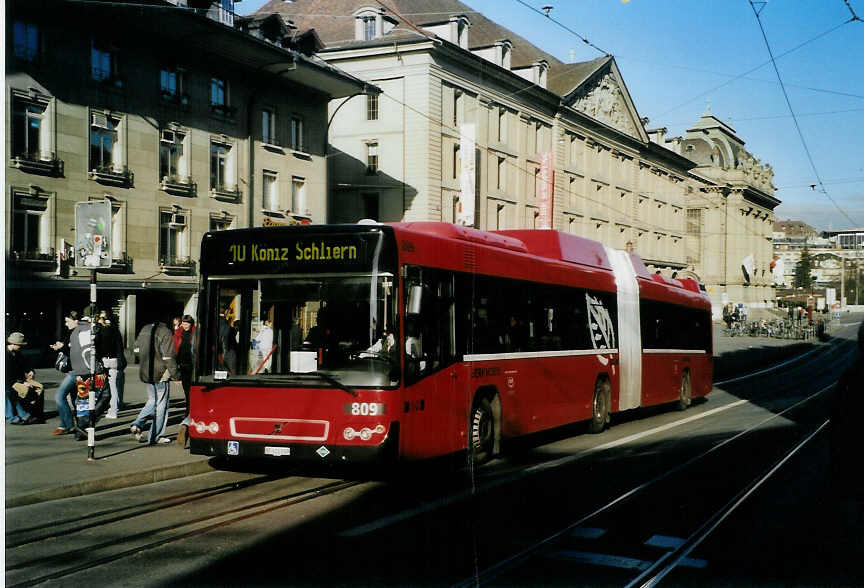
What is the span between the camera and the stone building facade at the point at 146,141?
20.7 m

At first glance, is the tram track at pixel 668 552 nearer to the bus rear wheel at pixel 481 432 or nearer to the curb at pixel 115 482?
the bus rear wheel at pixel 481 432

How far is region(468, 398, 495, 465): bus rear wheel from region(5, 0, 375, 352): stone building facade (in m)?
8.45

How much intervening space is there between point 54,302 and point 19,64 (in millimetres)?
5205

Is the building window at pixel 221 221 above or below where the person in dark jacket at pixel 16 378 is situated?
above

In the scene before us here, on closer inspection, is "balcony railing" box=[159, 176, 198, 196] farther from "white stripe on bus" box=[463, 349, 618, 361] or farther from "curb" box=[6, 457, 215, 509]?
"curb" box=[6, 457, 215, 509]

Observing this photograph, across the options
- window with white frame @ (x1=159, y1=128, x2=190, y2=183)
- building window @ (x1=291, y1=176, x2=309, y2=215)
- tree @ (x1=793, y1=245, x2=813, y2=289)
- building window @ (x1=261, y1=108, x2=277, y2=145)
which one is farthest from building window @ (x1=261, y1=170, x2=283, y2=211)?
tree @ (x1=793, y1=245, x2=813, y2=289)

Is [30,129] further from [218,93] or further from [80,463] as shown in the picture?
[80,463]

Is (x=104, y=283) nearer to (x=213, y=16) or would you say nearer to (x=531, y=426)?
(x=213, y=16)

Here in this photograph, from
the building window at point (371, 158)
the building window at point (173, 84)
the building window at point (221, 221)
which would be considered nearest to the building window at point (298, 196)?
the building window at point (221, 221)

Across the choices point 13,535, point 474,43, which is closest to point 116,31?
point 474,43

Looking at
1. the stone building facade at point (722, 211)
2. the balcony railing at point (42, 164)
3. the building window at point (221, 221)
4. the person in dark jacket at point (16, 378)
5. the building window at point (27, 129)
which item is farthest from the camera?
the stone building facade at point (722, 211)

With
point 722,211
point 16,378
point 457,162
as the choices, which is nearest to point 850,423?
point 16,378

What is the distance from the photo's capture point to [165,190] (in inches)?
1115

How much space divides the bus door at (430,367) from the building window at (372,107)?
2706 cm
